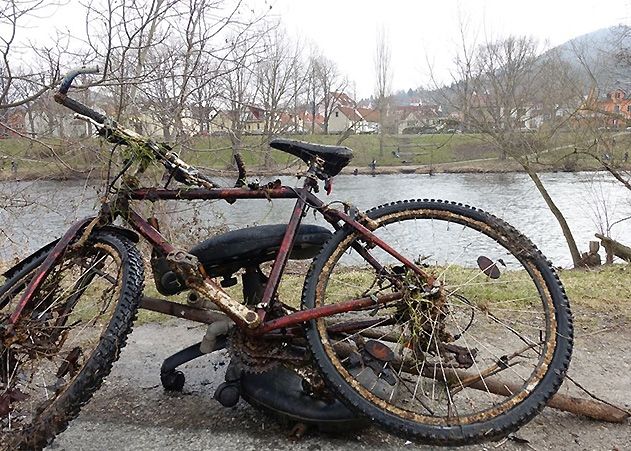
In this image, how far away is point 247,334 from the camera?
2.53m

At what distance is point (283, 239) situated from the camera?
8.41 feet

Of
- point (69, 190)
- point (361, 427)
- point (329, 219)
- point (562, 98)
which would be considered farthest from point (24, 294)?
point (562, 98)

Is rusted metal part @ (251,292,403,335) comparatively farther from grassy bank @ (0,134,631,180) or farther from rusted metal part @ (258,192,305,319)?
grassy bank @ (0,134,631,180)

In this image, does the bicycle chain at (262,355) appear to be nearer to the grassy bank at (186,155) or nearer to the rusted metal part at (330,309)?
the rusted metal part at (330,309)

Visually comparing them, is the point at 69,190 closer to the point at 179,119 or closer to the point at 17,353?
the point at 179,119

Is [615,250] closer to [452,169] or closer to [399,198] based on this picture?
[399,198]

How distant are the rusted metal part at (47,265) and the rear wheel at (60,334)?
37 millimetres

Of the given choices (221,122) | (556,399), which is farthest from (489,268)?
(221,122)

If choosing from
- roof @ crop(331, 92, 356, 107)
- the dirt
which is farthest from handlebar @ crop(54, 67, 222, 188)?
roof @ crop(331, 92, 356, 107)

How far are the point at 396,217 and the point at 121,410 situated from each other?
1.83 meters

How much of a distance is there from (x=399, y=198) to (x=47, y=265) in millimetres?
15338

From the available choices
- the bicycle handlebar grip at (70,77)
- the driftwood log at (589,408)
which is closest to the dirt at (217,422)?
the driftwood log at (589,408)

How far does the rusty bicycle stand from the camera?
221cm

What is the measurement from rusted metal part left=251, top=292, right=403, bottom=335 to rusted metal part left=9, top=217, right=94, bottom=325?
1.12 meters
